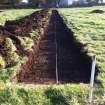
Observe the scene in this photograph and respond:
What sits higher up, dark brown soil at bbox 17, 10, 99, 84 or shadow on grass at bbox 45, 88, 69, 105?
shadow on grass at bbox 45, 88, 69, 105

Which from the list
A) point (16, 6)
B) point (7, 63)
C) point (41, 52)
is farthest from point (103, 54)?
point (16, 6)

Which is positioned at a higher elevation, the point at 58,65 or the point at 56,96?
the point at 56,96

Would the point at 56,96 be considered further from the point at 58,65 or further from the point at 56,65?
the point at 58,65

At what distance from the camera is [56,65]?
15.5 meters

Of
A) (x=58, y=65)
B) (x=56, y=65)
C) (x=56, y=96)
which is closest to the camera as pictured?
(x=56, y=96)

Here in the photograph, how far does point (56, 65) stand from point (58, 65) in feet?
0.46

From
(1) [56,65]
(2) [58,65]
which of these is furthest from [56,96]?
(2) [58,65]

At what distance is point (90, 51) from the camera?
1736 centimetres

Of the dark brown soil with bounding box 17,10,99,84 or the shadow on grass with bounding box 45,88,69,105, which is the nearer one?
the shadow on grass with bounding box 45,88,69,105

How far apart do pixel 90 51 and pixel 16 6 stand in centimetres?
6080

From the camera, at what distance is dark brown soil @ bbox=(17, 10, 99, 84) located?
525 inches

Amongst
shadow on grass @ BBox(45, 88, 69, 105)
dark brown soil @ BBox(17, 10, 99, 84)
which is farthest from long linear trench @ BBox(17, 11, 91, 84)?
shadow on grass @ BBox(45, 88, 69, 105)

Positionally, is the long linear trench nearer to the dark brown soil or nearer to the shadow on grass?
the dark brown soil

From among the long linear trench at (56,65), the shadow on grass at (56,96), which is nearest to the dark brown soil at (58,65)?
the long linear trench at (56,65)
